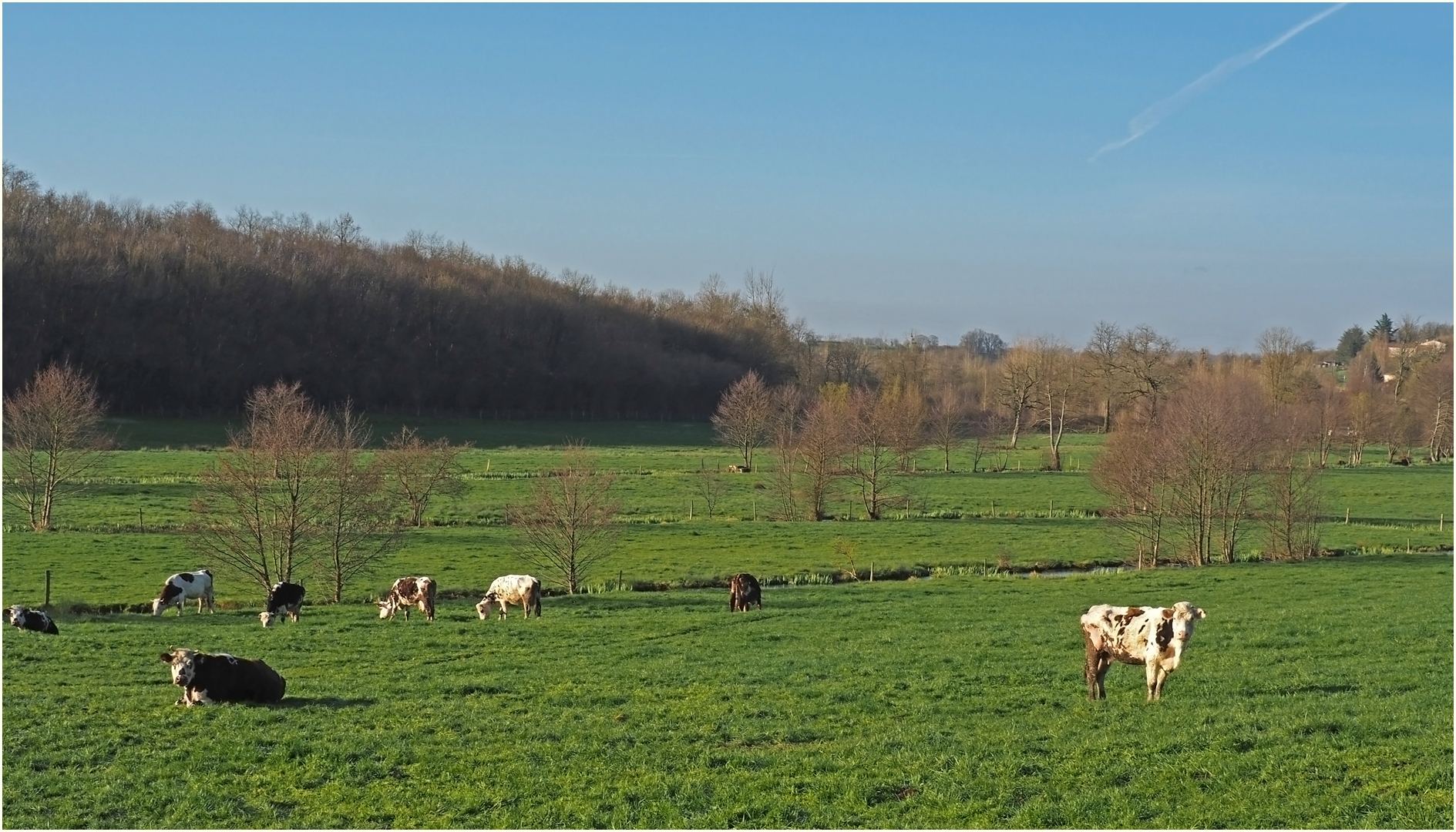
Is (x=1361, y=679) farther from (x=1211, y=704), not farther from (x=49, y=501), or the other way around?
(x=49, y=501)

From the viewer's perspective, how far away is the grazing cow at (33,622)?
24.3 meters

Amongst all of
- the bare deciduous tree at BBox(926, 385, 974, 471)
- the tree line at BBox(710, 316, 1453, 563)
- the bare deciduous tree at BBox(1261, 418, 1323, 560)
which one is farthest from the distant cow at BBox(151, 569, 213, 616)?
the bare deciduous tree at BBox(926, 385, 974, 471)

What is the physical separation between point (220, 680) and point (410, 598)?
38.6ft

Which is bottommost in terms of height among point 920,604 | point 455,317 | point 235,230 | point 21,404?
point 920,604

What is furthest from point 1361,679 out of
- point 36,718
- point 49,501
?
point 49,501

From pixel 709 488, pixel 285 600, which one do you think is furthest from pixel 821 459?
pixel 285 600

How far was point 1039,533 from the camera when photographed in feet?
157

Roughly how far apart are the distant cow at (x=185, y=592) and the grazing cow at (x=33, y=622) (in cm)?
391

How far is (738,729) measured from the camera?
14797mm

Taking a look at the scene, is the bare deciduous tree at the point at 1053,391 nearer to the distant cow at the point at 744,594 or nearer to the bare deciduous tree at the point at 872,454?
the bare deciduous tree at the point at 872,454

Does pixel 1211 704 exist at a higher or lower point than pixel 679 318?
lower

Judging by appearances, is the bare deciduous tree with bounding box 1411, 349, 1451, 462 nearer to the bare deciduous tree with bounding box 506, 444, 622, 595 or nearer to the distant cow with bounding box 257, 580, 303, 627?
the bare deciduous tree with bounding box 506, 444, 622, 595

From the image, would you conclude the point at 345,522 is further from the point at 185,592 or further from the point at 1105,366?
the point at 1105,366

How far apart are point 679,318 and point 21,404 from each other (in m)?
127
